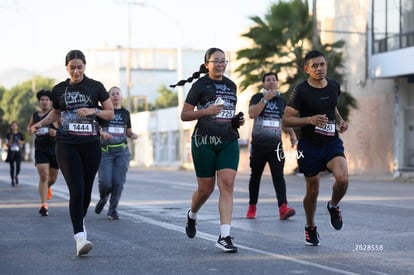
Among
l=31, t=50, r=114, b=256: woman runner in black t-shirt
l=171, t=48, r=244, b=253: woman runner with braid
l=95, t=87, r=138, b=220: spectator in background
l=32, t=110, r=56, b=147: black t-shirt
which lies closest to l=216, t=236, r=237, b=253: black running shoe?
l=171, t=48, r=244, b=253: woman runner with braid

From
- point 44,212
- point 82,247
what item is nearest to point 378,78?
point 44,212

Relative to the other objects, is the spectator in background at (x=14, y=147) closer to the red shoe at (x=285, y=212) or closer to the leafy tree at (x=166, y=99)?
the red shoe at (x=285, y=212)

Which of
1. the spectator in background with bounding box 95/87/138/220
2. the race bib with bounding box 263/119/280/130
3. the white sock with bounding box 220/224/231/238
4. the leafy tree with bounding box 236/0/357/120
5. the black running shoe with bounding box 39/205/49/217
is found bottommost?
the black running shoe with bounding box 39/205/49/217

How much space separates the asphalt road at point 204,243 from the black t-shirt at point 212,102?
1.18 metres

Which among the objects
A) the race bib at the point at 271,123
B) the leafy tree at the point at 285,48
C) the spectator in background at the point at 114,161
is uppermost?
the leafy tree at the point at 285,48

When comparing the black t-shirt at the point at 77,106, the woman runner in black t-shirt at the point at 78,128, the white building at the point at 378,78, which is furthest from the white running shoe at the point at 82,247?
the white building at the point at 378,78

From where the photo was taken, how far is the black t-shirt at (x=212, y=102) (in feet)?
29.0

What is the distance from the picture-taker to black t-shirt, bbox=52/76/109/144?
8.73 m

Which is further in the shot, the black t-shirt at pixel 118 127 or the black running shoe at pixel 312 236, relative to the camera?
the black t-shirt at pixel 118 127

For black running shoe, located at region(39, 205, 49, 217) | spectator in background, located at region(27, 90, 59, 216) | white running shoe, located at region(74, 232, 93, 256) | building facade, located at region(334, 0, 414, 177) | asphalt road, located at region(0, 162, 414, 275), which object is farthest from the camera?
building facade, located at region(334, 0, 414, 177)

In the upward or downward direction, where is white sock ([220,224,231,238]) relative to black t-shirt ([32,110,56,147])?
downward

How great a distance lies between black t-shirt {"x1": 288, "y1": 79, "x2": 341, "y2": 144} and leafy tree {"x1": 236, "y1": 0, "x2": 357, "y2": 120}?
2494 cm

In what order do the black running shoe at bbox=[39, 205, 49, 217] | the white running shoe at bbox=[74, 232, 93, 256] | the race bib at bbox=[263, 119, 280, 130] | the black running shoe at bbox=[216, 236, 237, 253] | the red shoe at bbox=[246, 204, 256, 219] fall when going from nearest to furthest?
1. the white running shoe at bbox=[74, 232, 93, 256]
2. the black running shoe at bbox=[216, 236, 237, 253]
3. the race bib at bbox=[263, 119, 280, 130]
4. the red shoe at bbox=[246, 204, 256, 219]
5. the black running shoe at bbox=[39, 205, 49, 217]

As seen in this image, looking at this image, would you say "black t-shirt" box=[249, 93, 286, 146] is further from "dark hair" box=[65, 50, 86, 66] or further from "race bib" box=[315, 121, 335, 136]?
"dark hair" box=[65, 50, 86, 66]
